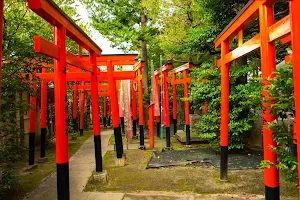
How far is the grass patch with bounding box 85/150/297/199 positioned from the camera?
5508 millimetres

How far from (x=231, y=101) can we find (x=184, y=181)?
3.27m

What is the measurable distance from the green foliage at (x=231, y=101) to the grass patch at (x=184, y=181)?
170cm

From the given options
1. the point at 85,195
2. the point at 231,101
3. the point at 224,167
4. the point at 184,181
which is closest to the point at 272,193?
the point at 224,167

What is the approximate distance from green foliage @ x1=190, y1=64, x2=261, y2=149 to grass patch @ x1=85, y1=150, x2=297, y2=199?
170 cm

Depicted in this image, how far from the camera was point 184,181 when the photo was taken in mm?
6168

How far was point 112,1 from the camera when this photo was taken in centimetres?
1462

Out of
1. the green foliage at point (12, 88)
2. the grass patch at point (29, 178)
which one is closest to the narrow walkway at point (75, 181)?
the grass patch at point (29, 178)

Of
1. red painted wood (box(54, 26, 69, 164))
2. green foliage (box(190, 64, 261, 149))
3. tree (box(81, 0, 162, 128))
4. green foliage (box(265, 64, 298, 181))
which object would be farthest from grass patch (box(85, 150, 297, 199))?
tree (box(81, 0, 162, 128))

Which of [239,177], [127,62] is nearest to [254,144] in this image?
[239,177]

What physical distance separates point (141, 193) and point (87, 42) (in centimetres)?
370

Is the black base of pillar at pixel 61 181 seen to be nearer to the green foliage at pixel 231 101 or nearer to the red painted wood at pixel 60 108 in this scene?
the red painted wood at pixel 60 108

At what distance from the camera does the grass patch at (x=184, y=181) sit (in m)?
5.51

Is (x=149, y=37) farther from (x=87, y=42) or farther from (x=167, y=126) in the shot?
(x=87, y=42)

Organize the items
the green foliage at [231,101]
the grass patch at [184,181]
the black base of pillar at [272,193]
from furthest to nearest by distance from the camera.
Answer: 1. the green foliage at [231,101]
2. the grass patch at [184,181]
3. the black base of pillar at [272,193]
